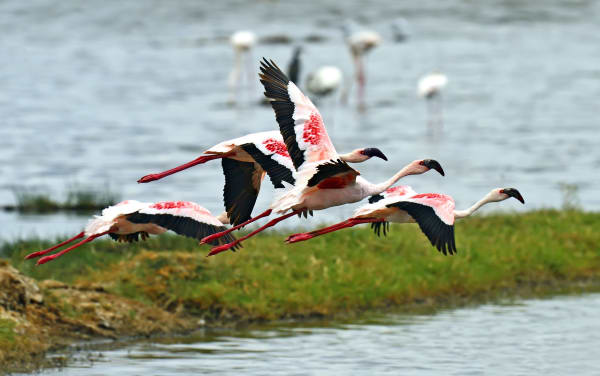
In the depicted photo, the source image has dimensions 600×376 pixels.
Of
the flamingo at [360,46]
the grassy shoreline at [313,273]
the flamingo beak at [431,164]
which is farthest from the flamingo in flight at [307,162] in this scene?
the flamingo at [360,46]

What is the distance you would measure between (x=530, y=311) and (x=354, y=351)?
2.26m

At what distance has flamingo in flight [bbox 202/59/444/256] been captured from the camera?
7.22 m

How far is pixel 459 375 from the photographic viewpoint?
9195 millimetres

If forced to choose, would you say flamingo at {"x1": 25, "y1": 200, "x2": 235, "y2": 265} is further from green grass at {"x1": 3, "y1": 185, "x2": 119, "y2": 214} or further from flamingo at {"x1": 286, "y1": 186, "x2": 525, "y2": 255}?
green grass at {"x1": 3, "y1": 185, "x2": 119, "y2": 214}

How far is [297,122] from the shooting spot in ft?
24.2

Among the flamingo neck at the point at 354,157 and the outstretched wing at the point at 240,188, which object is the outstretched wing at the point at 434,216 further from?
the outstretched wing at the point at 240,188

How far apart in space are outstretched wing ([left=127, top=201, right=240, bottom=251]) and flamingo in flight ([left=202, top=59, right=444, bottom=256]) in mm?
152

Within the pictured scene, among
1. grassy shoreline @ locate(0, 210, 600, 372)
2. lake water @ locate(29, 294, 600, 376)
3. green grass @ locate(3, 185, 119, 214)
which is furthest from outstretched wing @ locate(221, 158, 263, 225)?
green grass @ locate(3, 185, 119, 214)

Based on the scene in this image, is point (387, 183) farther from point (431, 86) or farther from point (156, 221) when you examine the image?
point (431, 86)

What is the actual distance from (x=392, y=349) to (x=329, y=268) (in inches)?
78.1

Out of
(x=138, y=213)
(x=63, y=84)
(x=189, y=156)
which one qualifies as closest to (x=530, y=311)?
(x=138, y=213)

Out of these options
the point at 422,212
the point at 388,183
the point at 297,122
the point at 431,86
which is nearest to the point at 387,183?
the point at 388,183

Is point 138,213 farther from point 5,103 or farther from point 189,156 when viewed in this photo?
point 5,103

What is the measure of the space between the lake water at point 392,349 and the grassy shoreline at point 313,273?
1.26ft
